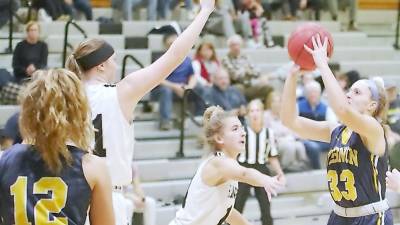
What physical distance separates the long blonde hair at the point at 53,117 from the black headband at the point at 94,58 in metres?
0.98

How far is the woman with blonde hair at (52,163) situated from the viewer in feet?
8.02

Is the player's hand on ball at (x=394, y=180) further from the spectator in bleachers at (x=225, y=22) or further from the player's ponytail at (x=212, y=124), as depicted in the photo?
the spectator in bleachers at (x=225, y=22)

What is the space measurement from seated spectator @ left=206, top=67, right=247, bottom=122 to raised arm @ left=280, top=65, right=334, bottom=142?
412cm

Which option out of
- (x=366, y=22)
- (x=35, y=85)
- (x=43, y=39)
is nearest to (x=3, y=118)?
(x=43, y=39)

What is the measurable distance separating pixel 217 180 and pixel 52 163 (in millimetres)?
1746

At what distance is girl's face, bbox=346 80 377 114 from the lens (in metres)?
4.03

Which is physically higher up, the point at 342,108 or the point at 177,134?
the point at 342,108

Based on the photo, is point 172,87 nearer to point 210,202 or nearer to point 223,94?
point 223,94

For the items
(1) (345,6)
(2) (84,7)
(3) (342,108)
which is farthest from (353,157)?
(1) (345,6)

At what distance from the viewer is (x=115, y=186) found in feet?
11.8

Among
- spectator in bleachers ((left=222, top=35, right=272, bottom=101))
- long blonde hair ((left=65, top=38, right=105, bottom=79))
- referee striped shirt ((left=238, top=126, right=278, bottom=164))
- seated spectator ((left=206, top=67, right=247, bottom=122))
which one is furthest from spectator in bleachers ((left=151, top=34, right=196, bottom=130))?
long blonde hair ((left=65, top=38, right=105, bottom=79))

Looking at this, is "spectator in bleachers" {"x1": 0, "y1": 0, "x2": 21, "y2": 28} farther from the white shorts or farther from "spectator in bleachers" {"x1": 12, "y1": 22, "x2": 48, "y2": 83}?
the white shorts

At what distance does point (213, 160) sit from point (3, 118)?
4.51 meters

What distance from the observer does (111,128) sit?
3428 mm
